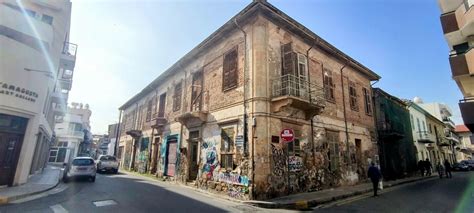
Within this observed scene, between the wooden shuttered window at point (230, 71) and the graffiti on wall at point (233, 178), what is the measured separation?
401 centimetres

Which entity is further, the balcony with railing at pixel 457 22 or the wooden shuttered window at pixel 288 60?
the balcony with railing at pixel 457 22

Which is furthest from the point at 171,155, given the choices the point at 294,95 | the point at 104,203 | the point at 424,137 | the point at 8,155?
the point at 424,137

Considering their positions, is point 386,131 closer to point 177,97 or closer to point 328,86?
point 328,86

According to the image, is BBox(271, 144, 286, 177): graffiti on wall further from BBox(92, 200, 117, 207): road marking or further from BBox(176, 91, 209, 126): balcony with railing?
BBox(92, 200, 117, 207): road marking

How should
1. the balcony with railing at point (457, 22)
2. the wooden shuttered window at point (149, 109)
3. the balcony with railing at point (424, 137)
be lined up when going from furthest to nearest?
the balcony with railing at point (424, 137)
the wooden shuttered window at point (149, 109)
the balcony with railing at point (457, 22)

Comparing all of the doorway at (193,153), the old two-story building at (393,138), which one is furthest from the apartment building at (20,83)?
the old two-story building at (393,138)

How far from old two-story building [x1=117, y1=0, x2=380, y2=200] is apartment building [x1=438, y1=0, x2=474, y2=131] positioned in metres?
4.79

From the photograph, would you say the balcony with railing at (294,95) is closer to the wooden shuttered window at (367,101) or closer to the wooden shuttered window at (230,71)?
the wooden shuttered window at (230,71)

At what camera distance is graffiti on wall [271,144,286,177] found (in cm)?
977

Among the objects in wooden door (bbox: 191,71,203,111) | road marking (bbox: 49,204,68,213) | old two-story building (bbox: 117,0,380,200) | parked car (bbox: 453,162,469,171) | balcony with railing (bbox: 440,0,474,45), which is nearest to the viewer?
road marking (bbox: 49,204,68,213)

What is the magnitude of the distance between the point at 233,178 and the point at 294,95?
4.39 metres

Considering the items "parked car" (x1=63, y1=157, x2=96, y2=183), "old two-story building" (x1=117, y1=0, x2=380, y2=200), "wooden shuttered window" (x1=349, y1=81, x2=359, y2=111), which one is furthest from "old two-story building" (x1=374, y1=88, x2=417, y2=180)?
"parked car" (x1=63, y1=157, x2=96, y2=183)

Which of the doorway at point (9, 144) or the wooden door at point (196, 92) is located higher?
the wooden door at point (196, 92)

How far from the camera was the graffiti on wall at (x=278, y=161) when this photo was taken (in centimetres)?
977
